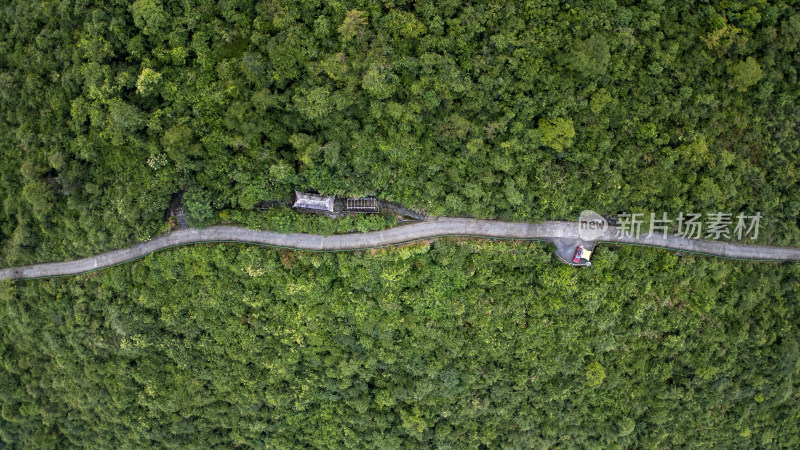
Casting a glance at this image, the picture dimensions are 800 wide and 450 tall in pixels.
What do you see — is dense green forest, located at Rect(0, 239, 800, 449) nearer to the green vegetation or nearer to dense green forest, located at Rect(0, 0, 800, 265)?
the green vegetation

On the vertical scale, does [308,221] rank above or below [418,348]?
above

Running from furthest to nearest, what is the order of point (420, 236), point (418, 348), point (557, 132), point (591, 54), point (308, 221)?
point (418, 348)
point (420, 236)
point (308, 221)
point (557, 132)
point (591, 54)

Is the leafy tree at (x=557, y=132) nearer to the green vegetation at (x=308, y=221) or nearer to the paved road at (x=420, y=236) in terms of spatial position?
the paved road at (x=420, y=236)

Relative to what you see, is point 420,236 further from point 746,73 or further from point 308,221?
point 746,73

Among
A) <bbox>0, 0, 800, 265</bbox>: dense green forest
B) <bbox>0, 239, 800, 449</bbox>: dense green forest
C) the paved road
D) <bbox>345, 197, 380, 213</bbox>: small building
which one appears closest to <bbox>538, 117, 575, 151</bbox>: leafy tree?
<bbox>0, 0, 800, 265</bbox>: dense green forest

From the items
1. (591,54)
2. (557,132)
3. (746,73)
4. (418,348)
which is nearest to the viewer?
(591,54)

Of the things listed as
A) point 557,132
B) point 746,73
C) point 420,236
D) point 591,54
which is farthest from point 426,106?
point 746,73

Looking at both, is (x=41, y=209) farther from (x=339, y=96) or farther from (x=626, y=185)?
(x=626, y=185)

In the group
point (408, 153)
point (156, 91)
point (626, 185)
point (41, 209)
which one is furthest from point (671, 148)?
point (41, 209)
